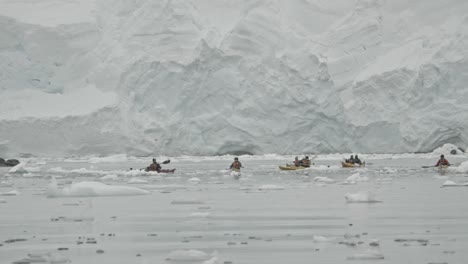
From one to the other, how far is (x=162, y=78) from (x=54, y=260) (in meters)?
33.6

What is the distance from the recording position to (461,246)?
263 inches

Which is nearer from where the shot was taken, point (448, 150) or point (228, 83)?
point (448, 150)

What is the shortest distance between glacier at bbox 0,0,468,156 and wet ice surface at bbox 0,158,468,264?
24.1 m

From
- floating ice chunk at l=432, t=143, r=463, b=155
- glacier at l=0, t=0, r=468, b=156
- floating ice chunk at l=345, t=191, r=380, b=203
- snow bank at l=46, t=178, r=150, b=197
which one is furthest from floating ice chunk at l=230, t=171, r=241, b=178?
floating ice chunk at l=432, t=143, r=463, b=155

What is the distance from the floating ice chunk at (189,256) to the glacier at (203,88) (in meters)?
32.1

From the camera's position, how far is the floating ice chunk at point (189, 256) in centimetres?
616

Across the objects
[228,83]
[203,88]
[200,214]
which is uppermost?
[228,83]

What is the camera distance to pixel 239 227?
339 inches

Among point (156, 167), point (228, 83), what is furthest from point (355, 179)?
point (228, 83)

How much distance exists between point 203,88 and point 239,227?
101 ft

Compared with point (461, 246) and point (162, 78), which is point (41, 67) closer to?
point (162, 78)

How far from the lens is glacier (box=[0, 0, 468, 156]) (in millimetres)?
38812

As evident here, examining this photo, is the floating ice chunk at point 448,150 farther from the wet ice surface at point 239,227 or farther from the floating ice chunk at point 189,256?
the floating ice chunk at point 189,256

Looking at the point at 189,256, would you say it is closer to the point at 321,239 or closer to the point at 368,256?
the point at 368,256
